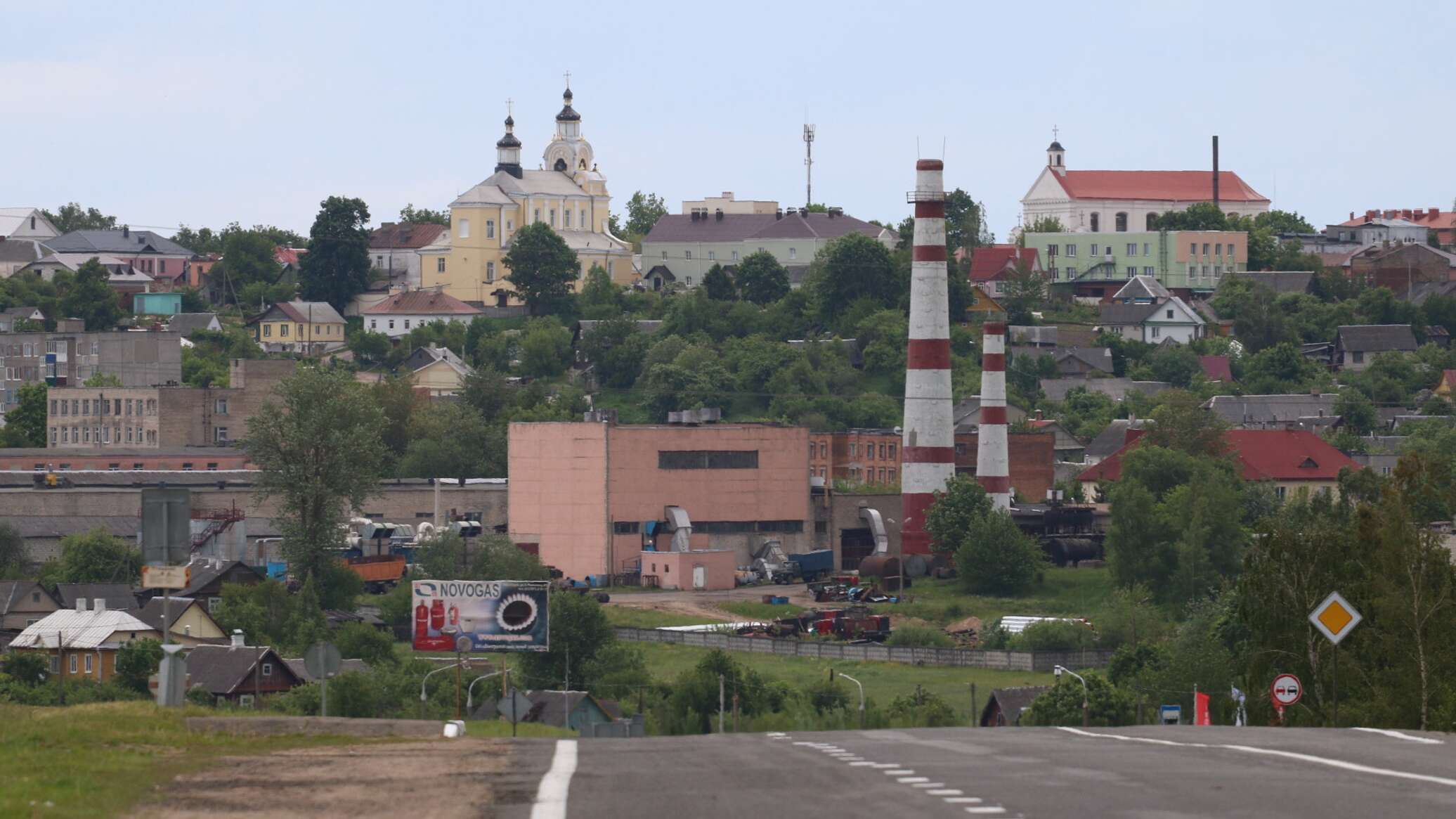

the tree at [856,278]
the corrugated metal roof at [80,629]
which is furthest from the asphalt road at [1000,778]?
the tree at [856,278]

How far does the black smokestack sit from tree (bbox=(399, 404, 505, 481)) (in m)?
83.9

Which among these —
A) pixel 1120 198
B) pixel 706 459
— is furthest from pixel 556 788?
pixel 1120 198

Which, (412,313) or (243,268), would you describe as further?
(243,268)

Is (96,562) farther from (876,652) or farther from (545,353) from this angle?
(545,353)

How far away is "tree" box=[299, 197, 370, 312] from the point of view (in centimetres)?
14938

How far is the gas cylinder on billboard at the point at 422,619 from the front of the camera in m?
53.9

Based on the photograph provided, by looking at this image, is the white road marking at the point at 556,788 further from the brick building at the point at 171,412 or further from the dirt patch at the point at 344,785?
the brick building at the point at 171,412

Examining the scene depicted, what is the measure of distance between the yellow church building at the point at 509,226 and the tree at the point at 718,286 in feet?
47.7

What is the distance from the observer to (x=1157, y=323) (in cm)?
13588

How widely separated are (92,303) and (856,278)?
47.5 meters

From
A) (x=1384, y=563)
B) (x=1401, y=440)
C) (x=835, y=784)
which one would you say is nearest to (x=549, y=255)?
(x=1401, y=440)

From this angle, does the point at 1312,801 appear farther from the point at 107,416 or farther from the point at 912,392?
the point at 107,416

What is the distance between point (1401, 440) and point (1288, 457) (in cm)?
1507

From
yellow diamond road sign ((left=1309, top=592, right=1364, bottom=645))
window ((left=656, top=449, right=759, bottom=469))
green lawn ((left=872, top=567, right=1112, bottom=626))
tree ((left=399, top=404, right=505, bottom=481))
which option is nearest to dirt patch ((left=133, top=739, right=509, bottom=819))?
yellow diamond road sign ((left=1309, top=592, right=1364, bottom=645))
